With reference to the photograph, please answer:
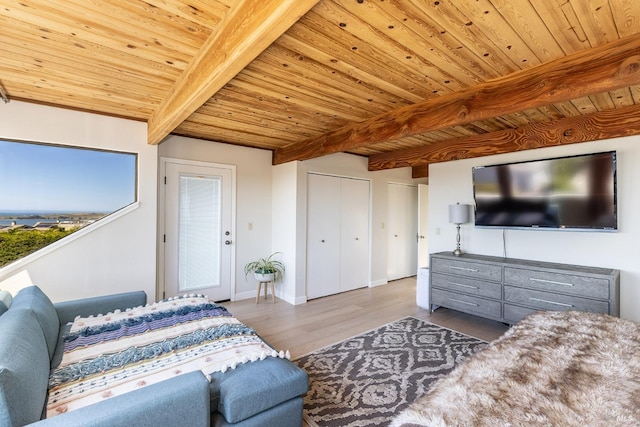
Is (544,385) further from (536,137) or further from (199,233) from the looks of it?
(199,233)

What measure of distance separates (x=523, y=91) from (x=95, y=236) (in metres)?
4.10

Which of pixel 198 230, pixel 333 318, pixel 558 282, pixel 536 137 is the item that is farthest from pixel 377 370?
pixel 536 137

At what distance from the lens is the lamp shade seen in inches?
160

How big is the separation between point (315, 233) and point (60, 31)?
360 cm

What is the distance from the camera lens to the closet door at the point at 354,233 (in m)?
5.12

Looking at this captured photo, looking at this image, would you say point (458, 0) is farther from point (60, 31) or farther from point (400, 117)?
point (60, 31)

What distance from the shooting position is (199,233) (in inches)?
165

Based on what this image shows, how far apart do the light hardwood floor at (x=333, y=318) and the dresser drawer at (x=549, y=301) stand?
18.2 inches

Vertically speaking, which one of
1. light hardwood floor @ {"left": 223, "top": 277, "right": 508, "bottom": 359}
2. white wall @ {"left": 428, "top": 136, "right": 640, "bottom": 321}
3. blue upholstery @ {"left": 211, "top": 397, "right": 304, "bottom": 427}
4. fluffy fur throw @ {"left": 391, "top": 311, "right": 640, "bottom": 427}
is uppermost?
white wall @ {"left": 428, "top": 136, "right": 640, "bottom": 321}

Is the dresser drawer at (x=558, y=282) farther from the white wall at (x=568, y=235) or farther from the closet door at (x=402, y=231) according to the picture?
the closet door at (x=402, y=231)

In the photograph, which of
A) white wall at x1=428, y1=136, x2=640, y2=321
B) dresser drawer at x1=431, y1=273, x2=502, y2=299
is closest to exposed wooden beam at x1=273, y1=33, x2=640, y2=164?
white wall at x1=428, y1=136, x2=640, y2=321

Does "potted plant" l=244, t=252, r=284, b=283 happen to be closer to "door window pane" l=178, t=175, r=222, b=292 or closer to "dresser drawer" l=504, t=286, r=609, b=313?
"door window pane" l=178, t=175, r=222, b=292

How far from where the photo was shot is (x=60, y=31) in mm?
1758

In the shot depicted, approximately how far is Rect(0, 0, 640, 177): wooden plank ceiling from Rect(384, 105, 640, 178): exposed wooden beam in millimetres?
16
